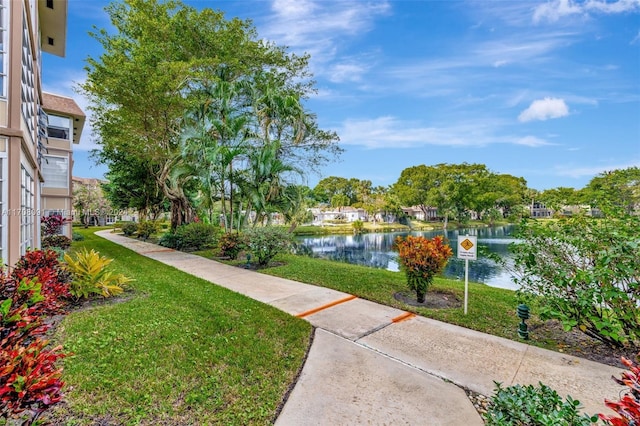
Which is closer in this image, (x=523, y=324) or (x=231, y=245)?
(x=523, y=324)

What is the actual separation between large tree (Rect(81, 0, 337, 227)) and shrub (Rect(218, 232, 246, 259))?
14.5 feet

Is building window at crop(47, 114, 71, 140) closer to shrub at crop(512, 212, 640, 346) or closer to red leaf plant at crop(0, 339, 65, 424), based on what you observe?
red leaf plant at crop(0, 339, 65, 424)

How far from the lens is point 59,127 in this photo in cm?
1375

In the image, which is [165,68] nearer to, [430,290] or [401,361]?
[430,290]

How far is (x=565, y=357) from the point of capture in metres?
3.43

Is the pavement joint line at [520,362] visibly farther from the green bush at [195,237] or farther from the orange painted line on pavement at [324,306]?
the green bush at [195,237]

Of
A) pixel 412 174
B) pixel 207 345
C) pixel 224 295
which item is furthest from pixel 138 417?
pixel 412 174

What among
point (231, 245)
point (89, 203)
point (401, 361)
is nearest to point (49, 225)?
point (231, 245)

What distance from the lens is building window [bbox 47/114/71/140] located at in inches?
533

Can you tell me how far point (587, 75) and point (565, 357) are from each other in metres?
11.6

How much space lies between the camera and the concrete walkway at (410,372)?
2.46m

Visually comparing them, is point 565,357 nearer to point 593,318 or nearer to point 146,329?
point 593,318

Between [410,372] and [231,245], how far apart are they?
7.84m

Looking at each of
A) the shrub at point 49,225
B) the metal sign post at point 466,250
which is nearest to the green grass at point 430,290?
the metal sign post at point 466,250
